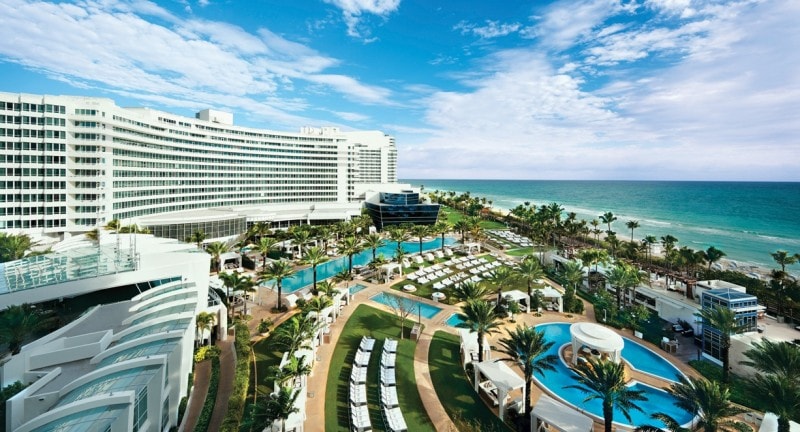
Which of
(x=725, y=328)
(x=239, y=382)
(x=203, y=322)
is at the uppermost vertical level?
(x=725, y=328)

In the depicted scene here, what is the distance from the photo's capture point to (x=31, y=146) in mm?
47062

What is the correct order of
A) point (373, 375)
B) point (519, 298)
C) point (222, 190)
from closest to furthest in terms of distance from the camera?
point (373, 375)
point (519, 298)
point (222, 190)

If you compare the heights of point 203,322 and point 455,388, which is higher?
point 203,322

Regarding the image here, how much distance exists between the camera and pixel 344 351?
27984 millimetres

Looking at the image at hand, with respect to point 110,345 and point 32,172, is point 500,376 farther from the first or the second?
point 32,172

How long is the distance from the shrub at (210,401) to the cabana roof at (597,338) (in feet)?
87.7

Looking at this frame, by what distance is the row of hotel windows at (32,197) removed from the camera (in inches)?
1802

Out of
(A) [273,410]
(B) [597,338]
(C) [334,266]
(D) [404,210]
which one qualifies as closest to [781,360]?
(B) [597,338]

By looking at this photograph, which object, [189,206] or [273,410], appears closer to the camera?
[273,410]

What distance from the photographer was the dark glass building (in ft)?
262

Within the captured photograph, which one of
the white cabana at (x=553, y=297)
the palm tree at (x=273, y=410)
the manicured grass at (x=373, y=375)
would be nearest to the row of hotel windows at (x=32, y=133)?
the manicured grass at (x=373, y=375)

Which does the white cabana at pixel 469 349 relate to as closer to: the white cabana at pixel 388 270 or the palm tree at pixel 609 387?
the palm tree at pixel 609 387

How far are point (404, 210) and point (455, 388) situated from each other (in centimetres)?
5784

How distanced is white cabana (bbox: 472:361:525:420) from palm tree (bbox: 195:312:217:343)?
20775mm
